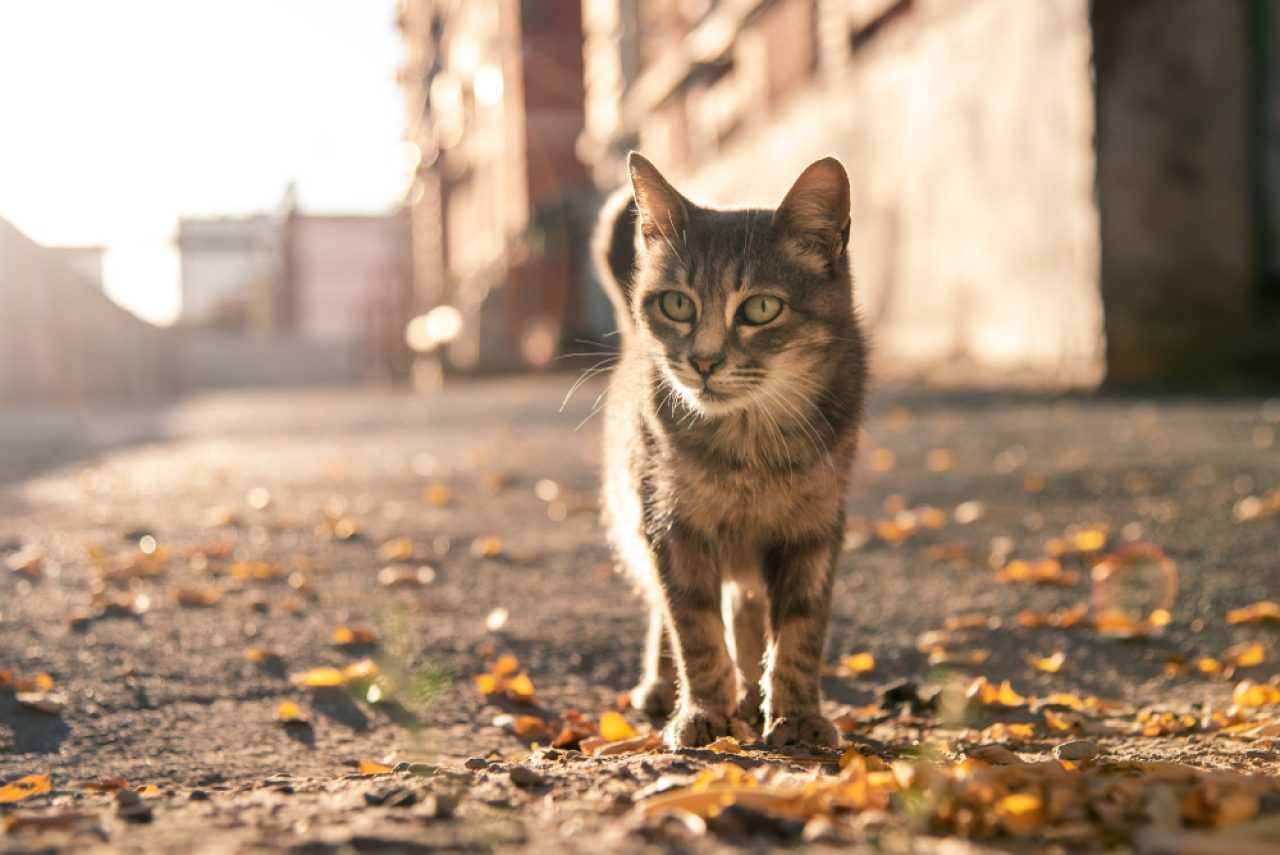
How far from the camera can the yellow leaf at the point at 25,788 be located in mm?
2449

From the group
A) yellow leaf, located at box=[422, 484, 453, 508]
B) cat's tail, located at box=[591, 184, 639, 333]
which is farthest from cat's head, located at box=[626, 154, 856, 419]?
yellow leaf, located at box=[422, 484, 453, 508]

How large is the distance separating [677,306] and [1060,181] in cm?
661

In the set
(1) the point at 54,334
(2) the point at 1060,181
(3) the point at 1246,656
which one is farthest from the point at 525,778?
(1) the point at 54,334

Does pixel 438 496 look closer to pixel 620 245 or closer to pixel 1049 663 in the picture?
pixel 620 245

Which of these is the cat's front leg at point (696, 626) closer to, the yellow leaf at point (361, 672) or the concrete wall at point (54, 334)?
the yellow leaf at point (361, 672)

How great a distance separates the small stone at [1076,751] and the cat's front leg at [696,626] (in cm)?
70

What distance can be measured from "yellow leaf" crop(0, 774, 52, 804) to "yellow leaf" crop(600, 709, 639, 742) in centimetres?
112

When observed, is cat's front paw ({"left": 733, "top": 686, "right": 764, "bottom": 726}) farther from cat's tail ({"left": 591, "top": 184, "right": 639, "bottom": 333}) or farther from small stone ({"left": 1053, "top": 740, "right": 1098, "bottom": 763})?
cat's tail ({"left": 591, "top": 184, "right": 639, "bottom": 333})

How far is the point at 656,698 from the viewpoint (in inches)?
128

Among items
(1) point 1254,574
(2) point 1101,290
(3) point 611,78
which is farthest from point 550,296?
(1) point 1254,574

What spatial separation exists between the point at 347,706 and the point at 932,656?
1594 mm

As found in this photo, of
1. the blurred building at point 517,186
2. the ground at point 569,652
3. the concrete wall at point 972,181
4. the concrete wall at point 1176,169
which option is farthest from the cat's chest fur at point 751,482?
the blurred building at point 517,186

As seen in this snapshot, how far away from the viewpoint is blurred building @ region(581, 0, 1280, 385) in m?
8.52

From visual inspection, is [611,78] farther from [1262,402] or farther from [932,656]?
[932,656]
